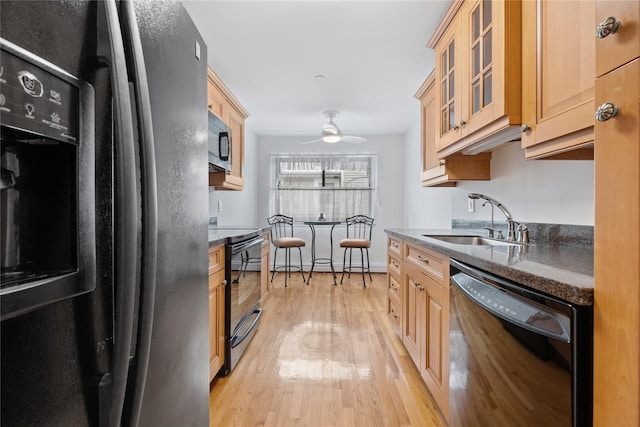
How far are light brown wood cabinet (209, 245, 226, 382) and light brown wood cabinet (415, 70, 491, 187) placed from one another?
1.78 metres

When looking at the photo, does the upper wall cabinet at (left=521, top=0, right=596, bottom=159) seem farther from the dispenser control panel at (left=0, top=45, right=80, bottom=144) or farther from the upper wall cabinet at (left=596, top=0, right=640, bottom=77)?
the dispenser control panel at (left=0, top=45, right=80, bottom=144)

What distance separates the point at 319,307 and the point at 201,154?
2671 mm

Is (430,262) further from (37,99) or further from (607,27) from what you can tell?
(37,99)

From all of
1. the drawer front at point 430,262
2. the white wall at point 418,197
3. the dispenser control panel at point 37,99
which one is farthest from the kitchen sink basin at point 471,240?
the dispenser control panel at point 37,99

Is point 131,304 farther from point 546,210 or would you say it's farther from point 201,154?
point 546,210

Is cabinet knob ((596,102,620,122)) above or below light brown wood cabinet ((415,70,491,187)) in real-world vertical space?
below

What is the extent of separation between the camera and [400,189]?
5254 millimetres

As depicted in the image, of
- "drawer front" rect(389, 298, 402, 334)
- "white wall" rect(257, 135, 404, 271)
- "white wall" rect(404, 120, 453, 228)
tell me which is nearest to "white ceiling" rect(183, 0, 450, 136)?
"white wall" rect(404, 120, 453, 228)

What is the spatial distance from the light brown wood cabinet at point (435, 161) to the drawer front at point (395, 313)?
1088 mm

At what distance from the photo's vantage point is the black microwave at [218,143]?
2236mm

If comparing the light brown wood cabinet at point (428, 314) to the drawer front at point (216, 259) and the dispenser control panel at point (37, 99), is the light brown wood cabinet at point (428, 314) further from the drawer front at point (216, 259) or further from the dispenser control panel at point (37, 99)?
the dispenser control panel at point (37, 99)

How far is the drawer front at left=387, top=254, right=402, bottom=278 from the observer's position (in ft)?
7.87

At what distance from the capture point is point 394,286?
261 centimetres

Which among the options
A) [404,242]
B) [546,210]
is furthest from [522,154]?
[404,242]
